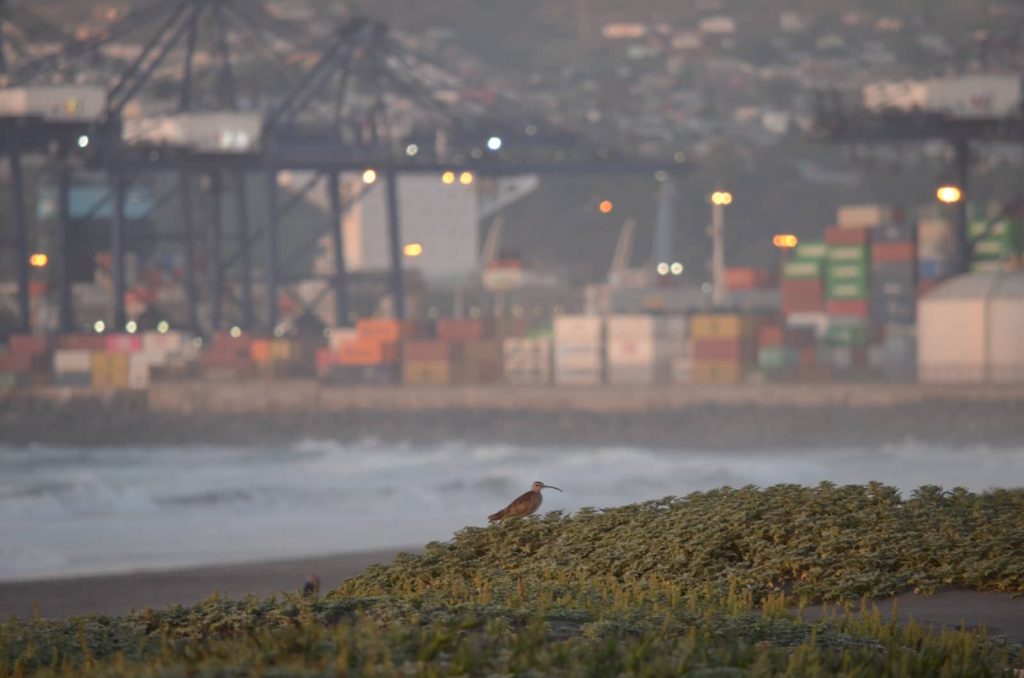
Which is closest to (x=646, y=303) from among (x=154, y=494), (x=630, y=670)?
(x=154, y=494)

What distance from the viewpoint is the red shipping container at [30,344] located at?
104625mm

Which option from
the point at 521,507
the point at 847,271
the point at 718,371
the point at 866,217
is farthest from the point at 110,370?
the point at 521,507

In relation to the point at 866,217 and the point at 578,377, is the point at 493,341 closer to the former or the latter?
the point at 578,377

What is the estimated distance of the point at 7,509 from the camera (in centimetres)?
5297

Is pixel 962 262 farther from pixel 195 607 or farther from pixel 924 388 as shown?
pixel 195 607

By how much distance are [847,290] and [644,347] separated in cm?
1163

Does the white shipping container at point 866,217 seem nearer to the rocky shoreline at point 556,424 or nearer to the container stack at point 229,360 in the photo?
the rocky shoreline at point 556,424

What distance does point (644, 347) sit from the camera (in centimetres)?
9588

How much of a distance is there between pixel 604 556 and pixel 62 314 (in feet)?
300

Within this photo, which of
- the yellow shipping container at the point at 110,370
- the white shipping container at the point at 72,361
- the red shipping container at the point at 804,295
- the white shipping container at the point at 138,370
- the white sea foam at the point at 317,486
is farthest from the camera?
the white shipping container at the point at 72,361

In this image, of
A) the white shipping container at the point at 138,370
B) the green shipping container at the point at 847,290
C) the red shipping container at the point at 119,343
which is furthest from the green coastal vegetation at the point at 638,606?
the red shipping container at the point at 119,343

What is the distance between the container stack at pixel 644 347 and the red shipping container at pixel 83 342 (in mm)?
27030

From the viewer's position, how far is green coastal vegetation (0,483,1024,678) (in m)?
11.9

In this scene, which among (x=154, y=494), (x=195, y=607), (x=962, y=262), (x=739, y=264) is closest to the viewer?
(x=195, y=607)
